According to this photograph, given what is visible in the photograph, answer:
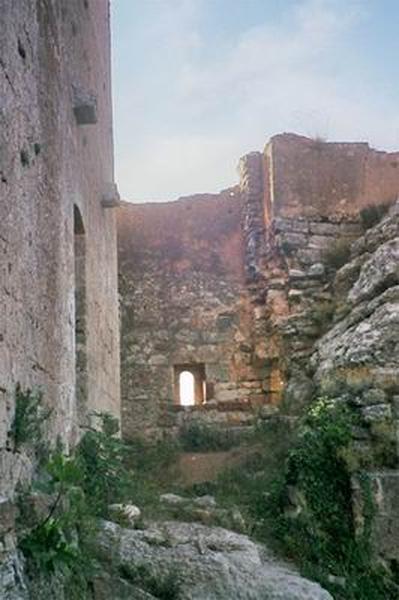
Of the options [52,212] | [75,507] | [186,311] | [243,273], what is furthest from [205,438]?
[75,507]

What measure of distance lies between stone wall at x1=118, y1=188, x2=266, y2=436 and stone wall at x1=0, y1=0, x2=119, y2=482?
2980 mm

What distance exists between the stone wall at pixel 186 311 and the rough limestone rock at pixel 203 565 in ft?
18.9

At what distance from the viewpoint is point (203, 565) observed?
18.7 ft

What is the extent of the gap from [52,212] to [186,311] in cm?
746

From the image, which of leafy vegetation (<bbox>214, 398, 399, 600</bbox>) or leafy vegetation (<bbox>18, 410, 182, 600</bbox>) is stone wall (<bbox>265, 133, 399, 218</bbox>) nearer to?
leafy vegetation (<bbox>214, 398, 399, 600</bbox>)

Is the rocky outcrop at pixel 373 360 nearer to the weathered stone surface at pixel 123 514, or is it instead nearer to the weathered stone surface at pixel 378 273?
the weathered stone surface at pixel 378 273

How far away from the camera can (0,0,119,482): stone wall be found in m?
4.40

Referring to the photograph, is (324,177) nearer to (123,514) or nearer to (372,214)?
(372,214)

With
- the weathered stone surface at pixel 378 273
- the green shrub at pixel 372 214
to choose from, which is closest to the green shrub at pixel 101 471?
the weathered stone surface at pixel 378 273

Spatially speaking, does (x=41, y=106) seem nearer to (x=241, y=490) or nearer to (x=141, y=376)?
(x=241, y=490)

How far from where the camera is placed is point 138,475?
10312 mm

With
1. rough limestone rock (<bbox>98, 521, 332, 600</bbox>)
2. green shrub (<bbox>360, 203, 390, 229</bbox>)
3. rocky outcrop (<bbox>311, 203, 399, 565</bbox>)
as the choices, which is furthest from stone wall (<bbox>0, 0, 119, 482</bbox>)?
green shrub (<bbox>360, 203, 390, 229</bbox>)

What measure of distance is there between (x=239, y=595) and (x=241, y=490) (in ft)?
11.9

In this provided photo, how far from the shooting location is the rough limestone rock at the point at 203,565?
5.41 meters
